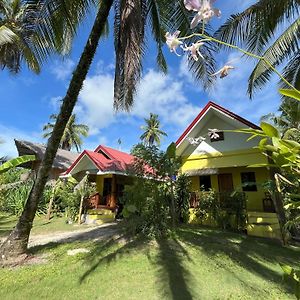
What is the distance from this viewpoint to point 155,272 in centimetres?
695

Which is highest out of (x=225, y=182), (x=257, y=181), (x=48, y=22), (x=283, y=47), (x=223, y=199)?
(x=283, y=47)

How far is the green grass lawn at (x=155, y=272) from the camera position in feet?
19.2

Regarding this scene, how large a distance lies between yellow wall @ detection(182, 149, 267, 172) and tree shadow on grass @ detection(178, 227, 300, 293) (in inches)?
151

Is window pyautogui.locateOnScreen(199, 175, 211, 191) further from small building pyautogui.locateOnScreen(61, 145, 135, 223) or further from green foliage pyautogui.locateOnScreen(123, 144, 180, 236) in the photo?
small building pyautogui.locateOnScreen(61, 145, 135, 223)

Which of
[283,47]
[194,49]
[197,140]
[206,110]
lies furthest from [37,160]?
[194,49]

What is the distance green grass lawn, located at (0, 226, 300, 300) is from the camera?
586cm

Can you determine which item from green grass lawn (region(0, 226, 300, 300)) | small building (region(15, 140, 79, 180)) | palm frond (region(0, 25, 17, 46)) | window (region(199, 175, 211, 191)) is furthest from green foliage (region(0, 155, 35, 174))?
small building (region(15, 140, 79, 180))

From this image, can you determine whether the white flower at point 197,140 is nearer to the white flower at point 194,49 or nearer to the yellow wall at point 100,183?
the white flower at point 194,49

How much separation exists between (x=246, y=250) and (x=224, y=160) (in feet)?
20.1

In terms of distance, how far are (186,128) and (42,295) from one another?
1130 centimetres

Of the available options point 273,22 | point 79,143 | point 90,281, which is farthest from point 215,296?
point 79,143

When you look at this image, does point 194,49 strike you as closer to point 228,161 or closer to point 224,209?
point 224,209

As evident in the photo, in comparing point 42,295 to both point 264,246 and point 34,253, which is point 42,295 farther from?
point 264,246

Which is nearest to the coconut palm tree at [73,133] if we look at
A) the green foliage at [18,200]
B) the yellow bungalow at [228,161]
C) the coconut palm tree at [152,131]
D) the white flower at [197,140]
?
the coconut palm tree at [152,131]
